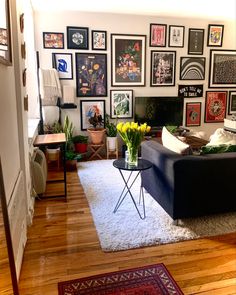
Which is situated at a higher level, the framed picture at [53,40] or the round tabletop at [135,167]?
the framed picture at [53,40]

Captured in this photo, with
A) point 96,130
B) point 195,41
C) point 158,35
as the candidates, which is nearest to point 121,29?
point 158,35

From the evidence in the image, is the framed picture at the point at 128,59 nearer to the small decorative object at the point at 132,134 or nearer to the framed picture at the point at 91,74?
the framed picture at the point at 91,74

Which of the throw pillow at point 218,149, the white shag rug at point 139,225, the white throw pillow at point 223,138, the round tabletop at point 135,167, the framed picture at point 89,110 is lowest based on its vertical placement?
the white shag rug at point 139,225

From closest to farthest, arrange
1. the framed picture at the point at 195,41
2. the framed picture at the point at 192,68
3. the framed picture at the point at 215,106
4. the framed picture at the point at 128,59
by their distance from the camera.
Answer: the framed picture at the point at 128,59
the framed picture at the point at 195,41
the framed picture at the point at 192,68
the framed picture at the point at 215,106

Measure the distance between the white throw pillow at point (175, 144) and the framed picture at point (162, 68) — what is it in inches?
99.8

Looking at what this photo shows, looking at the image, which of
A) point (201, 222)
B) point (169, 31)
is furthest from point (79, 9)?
point (201, 222)

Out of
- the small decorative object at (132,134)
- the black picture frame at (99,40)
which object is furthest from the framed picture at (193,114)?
the small decorative object at (132,134)

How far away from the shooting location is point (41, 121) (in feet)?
14.1

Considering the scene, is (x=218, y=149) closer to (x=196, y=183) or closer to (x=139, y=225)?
(x=196, y=183)

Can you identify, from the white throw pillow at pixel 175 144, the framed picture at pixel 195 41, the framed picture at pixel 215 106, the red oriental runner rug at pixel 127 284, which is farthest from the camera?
the framed picture at pixel 215 106

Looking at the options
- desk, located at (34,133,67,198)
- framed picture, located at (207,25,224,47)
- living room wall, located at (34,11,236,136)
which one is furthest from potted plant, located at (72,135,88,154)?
framed picture, located at (207,25,224,47)

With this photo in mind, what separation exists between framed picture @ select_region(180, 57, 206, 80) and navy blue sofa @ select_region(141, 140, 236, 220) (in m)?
3.14

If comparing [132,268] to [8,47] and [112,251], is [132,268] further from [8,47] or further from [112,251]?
[8,47]

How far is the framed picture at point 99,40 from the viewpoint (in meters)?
4.84
